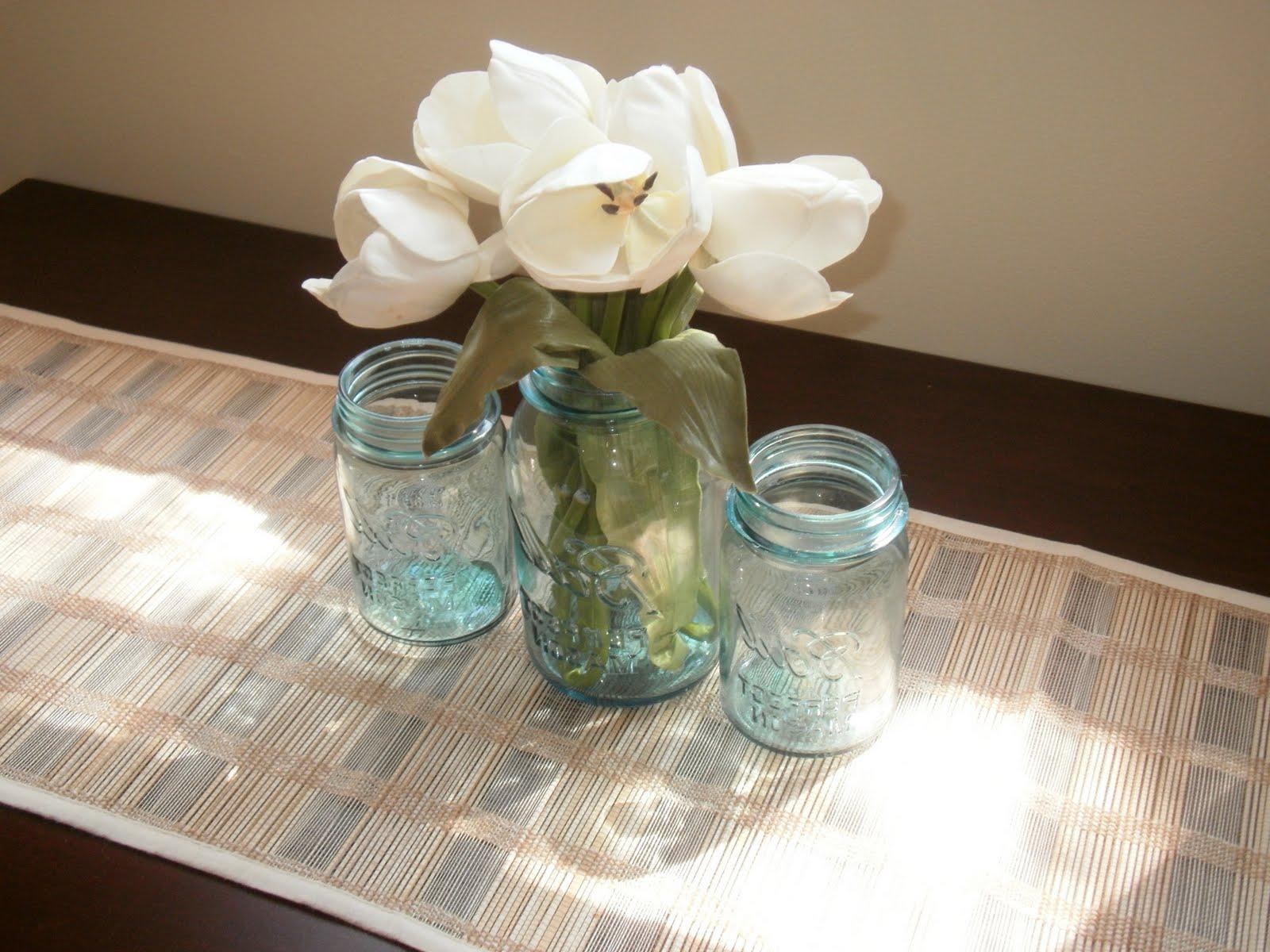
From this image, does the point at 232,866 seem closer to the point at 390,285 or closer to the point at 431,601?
the point at 431,601

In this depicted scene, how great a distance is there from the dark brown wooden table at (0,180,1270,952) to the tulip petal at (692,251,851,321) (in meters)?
0.34

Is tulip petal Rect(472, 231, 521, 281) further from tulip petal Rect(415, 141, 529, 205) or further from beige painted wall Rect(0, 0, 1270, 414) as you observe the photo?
beige painted wall Rect(0, 0, 1270, 414)

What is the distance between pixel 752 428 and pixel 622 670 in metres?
0.26

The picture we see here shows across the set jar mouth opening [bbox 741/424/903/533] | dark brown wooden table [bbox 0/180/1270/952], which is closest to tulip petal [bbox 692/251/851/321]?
jar mouth opening [bbox 741/424/903/533]

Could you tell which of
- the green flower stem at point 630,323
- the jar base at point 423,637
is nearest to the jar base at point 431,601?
the jar base at point 423,637

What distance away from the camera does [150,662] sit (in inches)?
31.8

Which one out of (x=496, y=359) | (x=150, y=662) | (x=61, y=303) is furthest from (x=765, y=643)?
(x=61, y=303)

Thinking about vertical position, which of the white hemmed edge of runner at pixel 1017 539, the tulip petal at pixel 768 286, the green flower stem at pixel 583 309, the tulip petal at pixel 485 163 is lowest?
the white hemmed edge of runner at pixel 1017 539

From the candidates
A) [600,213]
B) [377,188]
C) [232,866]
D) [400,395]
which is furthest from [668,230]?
[232,866]

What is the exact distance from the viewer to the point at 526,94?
0.58 m

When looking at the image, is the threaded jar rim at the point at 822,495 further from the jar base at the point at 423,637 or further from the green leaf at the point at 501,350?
the jar base at the point at 423,637

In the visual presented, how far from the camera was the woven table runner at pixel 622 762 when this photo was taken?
672 mm

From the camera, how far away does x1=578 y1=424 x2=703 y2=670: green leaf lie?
0.67m

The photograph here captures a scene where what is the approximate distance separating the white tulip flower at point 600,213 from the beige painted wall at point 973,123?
1.51ft
